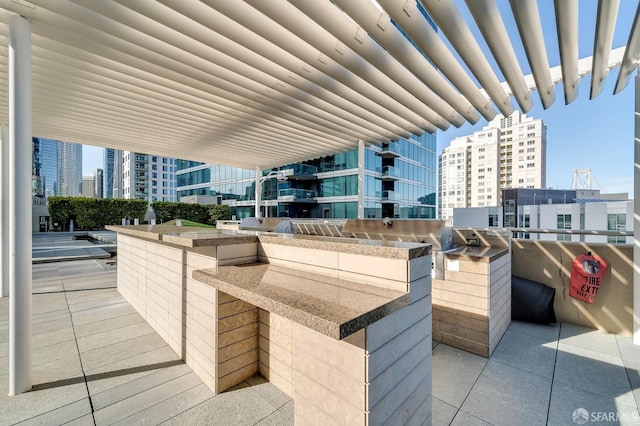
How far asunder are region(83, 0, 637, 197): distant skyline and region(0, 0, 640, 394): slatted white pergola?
0.25 m

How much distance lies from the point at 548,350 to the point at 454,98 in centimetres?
375

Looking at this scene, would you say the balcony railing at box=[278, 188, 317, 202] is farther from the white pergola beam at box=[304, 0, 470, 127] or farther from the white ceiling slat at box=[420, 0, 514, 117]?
the white ceiling slat at box=[420, 0, 514, 117]

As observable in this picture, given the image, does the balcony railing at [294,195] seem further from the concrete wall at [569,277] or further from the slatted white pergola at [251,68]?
the concrete wall at [569,277]

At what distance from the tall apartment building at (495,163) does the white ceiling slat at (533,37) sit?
7005 centimetres

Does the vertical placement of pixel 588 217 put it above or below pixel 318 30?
below

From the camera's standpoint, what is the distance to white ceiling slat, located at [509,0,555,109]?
2.60 meters

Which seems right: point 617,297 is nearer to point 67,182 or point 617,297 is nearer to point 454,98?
point 454,98

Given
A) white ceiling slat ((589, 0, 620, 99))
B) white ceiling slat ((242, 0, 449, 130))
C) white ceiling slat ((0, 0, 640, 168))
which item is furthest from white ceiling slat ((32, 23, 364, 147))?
white ceiling slat ((589, 0, 620, 99))

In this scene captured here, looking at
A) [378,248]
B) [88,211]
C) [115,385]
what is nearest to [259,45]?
[378,248]

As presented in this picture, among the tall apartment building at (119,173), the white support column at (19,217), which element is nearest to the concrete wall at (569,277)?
the white support column at (19,217)

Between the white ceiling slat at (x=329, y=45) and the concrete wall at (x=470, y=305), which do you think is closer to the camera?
the white ceiling slat at (x=329, y=45)

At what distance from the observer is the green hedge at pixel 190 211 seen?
24156 millimetres

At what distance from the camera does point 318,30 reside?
292cm

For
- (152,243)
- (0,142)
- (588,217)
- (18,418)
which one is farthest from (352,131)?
(588,217)
